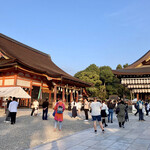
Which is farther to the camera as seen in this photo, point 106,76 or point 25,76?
point 106,76

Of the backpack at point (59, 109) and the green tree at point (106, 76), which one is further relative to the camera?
the green tree at point (106, 76)

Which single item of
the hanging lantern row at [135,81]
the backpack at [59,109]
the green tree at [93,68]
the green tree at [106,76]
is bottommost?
the backpack at [59,109]

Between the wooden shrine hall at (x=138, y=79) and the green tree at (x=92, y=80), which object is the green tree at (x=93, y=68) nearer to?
the green tree at (x=92, y=80)

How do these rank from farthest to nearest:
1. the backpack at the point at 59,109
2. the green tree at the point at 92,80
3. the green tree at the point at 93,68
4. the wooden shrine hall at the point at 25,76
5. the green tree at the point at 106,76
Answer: the green tree at the point at 93,68, the green tree at the point at 106,76, the green tree at the point at 92,80, the wooden shrine hall at the point at 25,76, the backpack at the point at 59,109

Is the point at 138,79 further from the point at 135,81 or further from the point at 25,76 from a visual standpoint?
the point at 25,76

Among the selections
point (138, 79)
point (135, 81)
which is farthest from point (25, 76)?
point (138, 79)

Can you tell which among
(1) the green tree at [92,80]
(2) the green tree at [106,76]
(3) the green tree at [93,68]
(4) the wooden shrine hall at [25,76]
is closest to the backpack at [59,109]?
(4) the wooden shrine hall at [25,76]

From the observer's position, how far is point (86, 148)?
4.46m

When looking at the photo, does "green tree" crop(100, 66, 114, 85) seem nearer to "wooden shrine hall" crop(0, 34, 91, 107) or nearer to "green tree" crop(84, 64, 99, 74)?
"green tree" crop(84, 64, 99, 74)

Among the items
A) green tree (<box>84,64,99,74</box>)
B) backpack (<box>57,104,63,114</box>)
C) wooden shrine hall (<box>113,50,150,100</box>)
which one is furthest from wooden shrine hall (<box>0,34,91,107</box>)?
green tree (<box>84,64,99,74</box>)

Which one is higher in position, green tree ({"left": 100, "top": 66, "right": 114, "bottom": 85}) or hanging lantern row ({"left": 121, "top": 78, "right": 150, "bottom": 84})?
green tree ({"left": 100, "top": 66, "right": 114, "bottom": 85})

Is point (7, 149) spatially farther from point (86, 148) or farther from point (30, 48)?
point (30, 48)

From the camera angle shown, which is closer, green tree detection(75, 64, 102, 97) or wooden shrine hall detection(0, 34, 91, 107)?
wooden shrine hall detection(0, 34, 91, 107)

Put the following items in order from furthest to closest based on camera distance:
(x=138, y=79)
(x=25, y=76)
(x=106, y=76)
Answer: (x=106, y=76) → (x=138, y=79) → (x=25, y=76)
